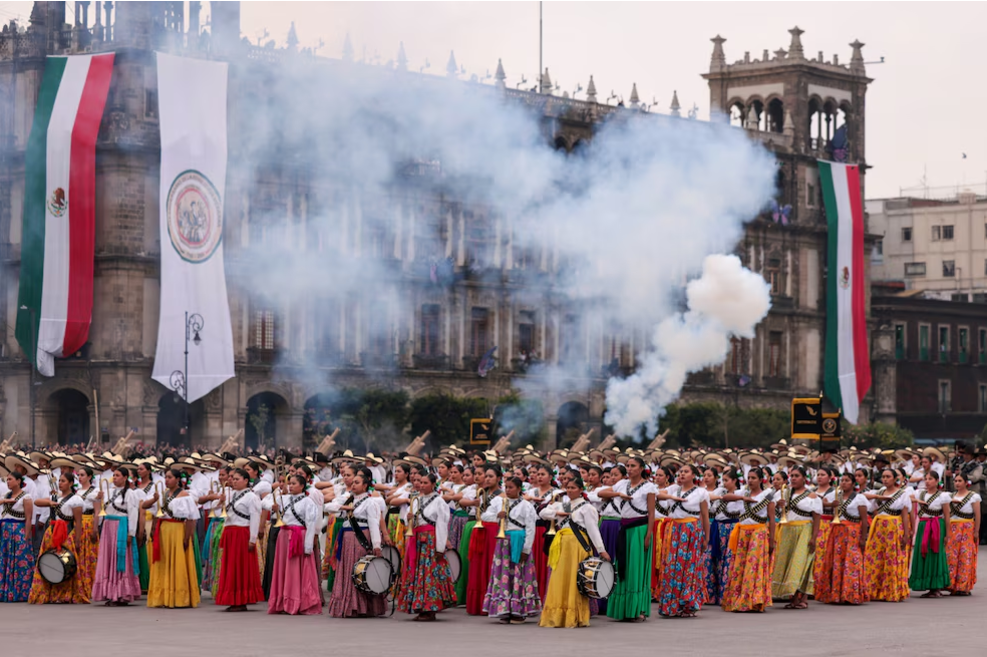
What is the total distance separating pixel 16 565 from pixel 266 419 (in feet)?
142

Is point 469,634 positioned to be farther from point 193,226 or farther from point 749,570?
point 193,226

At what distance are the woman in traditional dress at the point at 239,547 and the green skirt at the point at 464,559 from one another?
8.52 ft

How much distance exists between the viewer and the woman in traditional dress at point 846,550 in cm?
2672

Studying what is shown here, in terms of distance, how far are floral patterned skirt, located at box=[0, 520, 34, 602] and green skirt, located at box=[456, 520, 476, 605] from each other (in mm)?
5743

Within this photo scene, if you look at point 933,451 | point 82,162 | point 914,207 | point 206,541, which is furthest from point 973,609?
point 914,207

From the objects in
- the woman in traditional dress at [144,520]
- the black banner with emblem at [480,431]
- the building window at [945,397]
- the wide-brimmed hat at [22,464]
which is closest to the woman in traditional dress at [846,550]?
the woman in traditional dress at [144,520]

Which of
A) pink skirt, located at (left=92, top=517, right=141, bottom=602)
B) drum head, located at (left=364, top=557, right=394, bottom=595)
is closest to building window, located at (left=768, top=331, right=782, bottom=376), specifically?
pink skirt, located at (left=92, top=517, right=141, bottom=602)

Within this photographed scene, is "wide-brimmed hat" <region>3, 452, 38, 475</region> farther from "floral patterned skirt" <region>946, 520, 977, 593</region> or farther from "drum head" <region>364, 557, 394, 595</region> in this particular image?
"floral patterned skirt" <region>946, 520, 977, 593</region>

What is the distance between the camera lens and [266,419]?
7019 cm

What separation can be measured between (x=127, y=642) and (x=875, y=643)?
786 centimetres

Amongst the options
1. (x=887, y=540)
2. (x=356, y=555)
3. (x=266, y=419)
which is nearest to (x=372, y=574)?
(x=356, y=555)

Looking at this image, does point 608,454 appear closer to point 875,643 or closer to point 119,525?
point 119,525

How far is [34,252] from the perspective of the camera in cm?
6531

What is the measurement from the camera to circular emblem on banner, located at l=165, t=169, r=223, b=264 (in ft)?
212
